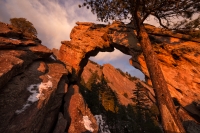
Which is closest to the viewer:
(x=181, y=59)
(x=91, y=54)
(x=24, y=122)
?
(x=24, y=122)

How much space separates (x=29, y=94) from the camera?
8.20m

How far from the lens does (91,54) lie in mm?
19000

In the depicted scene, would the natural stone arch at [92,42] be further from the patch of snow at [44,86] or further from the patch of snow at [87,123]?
the patch of snow at [87,123]

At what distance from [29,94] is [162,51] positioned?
40.4 ft

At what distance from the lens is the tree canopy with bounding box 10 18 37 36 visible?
1708 centimetres

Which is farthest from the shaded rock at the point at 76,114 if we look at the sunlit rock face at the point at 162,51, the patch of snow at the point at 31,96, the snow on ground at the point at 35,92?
the sunlit rock face at the point at 162,51

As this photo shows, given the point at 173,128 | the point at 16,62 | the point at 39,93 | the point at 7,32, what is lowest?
the point at 173,128

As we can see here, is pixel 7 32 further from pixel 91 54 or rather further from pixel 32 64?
pixel 91 54

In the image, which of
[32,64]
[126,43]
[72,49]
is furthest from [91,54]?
[32,64]

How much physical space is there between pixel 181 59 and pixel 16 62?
13538mm

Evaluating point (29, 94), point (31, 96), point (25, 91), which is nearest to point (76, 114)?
point (31, 96)

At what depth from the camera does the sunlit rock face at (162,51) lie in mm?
11523

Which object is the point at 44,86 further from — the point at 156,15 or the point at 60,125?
the point at 156,15

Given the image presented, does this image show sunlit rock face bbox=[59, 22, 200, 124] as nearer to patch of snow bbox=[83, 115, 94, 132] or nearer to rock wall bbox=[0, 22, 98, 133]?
rock wall bbox=[0, 22, 98, 133]
